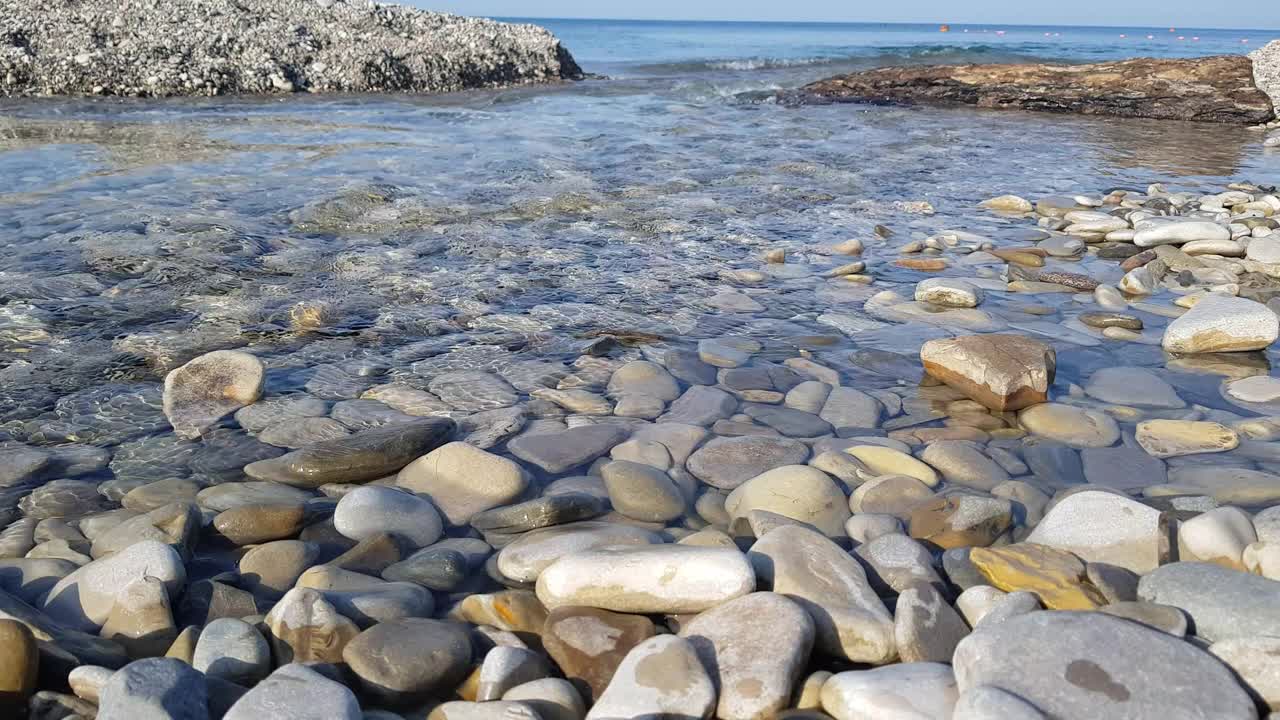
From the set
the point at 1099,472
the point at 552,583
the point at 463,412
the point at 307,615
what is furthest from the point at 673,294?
the point at 307,615

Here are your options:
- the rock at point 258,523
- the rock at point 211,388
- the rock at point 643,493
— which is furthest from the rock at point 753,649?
the rock at point 211,388

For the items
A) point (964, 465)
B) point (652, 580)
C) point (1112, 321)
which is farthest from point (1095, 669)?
point (1112, 321)

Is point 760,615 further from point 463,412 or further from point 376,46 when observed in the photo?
point 376,46

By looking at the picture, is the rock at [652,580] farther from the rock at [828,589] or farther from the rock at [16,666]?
the rock at [16,666]

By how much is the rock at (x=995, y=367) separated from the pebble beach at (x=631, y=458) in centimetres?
2

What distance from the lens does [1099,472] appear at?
248cm

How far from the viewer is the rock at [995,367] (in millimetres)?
2812

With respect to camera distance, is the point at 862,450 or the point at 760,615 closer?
the point at 760,615

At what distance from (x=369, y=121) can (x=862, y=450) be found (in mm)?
9114

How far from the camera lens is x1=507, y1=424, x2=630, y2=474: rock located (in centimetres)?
255

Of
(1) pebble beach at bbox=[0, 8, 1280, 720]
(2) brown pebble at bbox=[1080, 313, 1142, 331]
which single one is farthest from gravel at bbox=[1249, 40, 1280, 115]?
(2) brown pebble at bbox=[1080, 313, 1142, 331]

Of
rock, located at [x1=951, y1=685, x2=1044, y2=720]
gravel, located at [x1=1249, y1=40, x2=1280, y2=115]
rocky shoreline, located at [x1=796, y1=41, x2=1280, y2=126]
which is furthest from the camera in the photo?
rocky shoreline, located at [x1=796, y1=41, x2=1280, y2=126]

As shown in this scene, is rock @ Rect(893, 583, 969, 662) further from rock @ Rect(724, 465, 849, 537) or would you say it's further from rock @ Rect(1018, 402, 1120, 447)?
rock @ Rect(1018, 402, 1120, 447)

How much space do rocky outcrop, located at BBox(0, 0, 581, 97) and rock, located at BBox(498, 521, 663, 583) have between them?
1270cm
